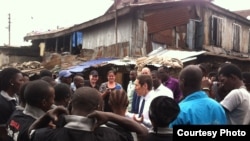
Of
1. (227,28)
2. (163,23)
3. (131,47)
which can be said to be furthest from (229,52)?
(131,47)

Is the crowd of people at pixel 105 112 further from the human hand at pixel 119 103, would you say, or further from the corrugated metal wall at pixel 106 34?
the corrugated metal wall at pixel 106 34

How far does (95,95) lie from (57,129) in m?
0.39

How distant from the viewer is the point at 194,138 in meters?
2.93

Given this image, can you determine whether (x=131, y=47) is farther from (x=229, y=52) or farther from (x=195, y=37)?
(x=229, y=52)

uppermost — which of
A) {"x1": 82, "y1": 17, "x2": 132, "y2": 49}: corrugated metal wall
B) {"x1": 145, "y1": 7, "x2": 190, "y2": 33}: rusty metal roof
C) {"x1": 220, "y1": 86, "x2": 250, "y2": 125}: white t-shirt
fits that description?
{"x1": 145, "y1": 7, "x2": 190, "y2": 33}: rusty metal roof

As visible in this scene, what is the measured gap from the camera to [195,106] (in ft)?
10.7

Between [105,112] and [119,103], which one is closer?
[105,112]

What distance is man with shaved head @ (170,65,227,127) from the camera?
318cm

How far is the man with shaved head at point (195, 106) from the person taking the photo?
318cm

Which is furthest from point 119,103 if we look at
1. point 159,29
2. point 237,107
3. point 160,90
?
point 159,29

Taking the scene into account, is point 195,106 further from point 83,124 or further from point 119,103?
point 83,124

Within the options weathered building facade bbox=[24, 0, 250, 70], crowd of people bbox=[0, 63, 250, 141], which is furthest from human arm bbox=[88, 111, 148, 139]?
weathered building facade bbox=[24, 0, 250, 70]

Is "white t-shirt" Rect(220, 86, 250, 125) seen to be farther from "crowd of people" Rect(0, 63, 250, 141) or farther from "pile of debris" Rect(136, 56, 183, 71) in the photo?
"pile of debris" Rect(136, 56, 183, 71)

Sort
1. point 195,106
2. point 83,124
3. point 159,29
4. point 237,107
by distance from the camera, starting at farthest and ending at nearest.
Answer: point 159,29 < point 237,107 < point 195,106 < point 83,124
